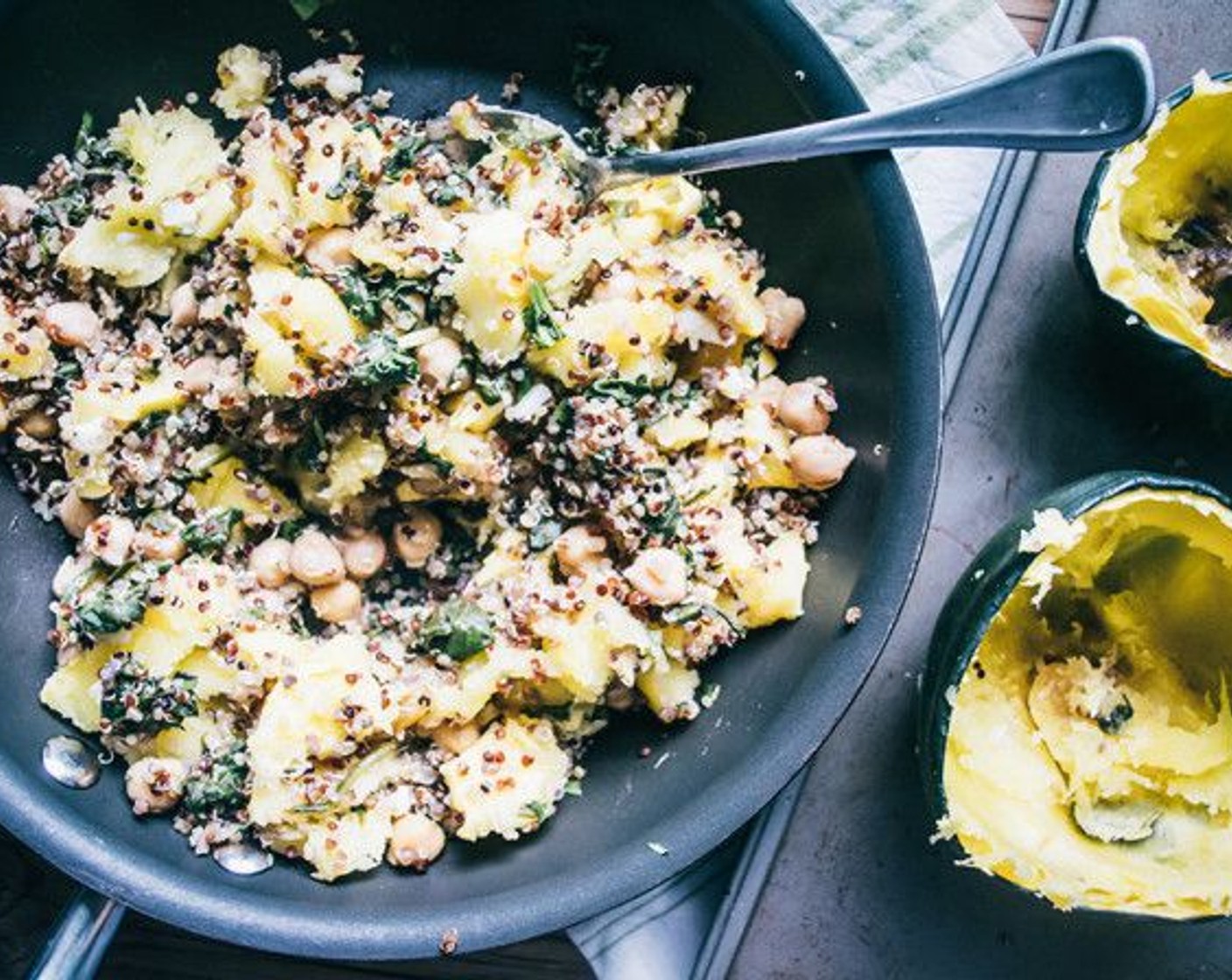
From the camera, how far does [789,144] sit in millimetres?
1602

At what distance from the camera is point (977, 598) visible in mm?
1668

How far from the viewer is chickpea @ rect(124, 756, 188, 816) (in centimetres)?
172

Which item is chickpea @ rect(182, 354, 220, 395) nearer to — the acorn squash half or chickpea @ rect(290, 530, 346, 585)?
chickpea @ rect(290, 530, 346, 585)

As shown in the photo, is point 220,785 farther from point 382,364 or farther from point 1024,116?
point 1024,116

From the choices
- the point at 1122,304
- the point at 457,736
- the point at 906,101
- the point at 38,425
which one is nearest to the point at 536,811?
the point at 457,736

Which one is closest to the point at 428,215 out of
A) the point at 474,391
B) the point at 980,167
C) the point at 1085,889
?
the point at 474,391

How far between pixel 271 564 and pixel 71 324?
35cm

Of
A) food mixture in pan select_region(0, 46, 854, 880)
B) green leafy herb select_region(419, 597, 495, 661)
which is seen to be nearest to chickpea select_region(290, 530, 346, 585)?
food mixture in pan select_region(0, 46, 854, 880)

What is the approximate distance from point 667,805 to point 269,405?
0.61 metres

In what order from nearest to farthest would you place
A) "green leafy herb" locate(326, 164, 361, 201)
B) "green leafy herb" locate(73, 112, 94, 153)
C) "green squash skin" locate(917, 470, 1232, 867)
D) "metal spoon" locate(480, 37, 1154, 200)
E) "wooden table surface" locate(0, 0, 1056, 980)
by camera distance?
"metal spoon" locate(480, 37, 1154, 200) → "green squash skin" locate(917, 470, 1232, 867) → "green leafy herb" locate(326, 164, 361, 201) → "green leafy herb" locate(73, 112, 94, 153) → "wooden table surface" locate(0, 0, 1056, 980)

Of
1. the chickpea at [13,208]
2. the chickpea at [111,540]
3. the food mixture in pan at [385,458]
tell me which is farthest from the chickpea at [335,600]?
the chickpea at [13,208]

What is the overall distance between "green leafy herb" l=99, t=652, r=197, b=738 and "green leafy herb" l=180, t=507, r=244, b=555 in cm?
14

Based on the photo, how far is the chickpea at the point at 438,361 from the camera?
66.0 inches

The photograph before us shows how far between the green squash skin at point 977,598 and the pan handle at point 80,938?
87 cm
